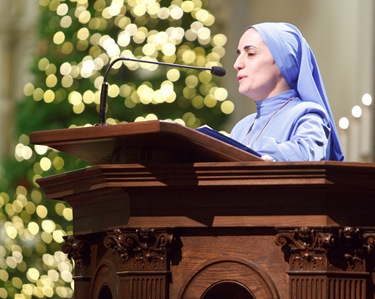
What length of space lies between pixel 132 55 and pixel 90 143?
7036 mm

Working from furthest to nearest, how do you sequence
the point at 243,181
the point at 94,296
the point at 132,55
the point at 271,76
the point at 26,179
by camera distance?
1. the point at 26,179
2. the point at 132,55
3. the point at 271,76
4. the point at 94,296
5. the point at 243,181

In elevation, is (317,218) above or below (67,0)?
below

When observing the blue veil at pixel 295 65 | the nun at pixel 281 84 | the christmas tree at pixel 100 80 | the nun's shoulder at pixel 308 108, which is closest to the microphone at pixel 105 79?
the nun at pixel 281 84

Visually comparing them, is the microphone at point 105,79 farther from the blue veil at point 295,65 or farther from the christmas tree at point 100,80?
the christmas tree at point 100,80

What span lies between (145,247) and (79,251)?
463mm

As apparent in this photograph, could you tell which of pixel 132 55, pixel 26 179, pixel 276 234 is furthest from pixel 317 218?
pixel 26 179

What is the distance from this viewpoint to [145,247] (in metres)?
3.68

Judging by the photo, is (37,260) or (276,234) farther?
(37,260)

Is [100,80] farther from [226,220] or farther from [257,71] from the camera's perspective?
[226,220]

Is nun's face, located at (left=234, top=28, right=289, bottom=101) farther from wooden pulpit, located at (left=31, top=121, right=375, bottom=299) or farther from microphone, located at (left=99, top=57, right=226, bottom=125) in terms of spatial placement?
wooden pulpit, located at (left=31, top=121, right=375, bottom=299)

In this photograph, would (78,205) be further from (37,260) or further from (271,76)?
(37,260)

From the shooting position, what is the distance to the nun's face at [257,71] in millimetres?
4285

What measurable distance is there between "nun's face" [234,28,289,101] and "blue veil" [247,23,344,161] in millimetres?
20

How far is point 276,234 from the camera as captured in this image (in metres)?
3.64
